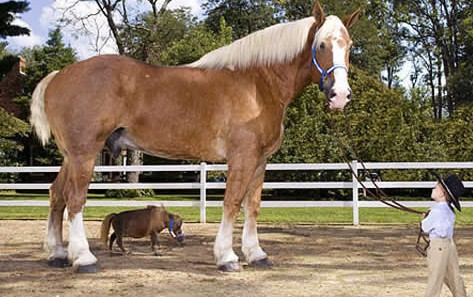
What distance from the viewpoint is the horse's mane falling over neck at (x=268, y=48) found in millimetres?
5348

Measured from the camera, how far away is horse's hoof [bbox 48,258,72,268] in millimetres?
5379

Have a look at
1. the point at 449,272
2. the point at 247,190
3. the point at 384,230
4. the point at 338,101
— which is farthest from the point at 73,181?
the point at 384,230

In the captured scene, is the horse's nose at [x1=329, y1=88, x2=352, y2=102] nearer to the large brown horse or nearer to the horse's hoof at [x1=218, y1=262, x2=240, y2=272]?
the large brown horse

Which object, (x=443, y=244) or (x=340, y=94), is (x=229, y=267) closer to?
(x=340, y=94)

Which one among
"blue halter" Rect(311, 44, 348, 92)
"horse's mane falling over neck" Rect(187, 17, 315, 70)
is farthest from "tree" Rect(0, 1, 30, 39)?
"blue halter" Rect(311, 44, 348, 92)

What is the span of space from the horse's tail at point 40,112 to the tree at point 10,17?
13533 millimetres

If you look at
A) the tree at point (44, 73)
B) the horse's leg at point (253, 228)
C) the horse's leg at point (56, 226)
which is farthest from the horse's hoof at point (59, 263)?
the tree at point (44, 73)

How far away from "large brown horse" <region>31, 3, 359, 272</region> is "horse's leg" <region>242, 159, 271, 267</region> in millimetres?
12

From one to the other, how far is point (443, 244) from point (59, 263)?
3834 millimetres

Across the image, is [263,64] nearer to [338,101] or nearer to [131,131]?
Result: [338,101]

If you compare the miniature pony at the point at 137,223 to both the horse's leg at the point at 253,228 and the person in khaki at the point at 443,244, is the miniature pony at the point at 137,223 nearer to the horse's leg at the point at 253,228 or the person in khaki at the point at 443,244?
the horse's leg at the point at 253,228

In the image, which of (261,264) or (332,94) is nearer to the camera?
(332,94)

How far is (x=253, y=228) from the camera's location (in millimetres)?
5590

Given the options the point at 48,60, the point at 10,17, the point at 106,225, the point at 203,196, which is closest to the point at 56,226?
the point at 106,225
